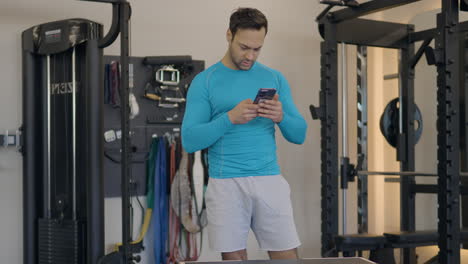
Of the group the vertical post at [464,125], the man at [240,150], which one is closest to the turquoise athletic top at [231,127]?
the man at [240,150]

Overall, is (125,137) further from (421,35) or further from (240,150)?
(421,35)

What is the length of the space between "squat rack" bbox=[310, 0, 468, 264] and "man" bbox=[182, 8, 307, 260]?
3.11 ft

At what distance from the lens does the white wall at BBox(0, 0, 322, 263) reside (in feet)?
12.6

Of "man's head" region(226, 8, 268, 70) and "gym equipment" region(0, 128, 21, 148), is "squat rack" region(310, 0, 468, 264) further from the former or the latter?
"gym equipment" region(0, 128, 21, 148)

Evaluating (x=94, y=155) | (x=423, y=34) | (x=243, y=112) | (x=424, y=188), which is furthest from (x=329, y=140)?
(x=243, y=112)

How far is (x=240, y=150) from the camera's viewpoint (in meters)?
2.09

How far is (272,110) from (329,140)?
1879 millimetres

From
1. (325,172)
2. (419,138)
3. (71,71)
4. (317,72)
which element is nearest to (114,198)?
(71,71)

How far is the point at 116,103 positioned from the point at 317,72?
5.45 ft

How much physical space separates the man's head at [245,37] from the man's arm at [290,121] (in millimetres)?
187

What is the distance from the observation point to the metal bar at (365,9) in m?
3.42

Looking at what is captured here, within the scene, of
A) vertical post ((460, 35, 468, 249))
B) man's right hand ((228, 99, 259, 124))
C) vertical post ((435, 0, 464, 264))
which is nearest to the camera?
man's right hand ((228, 99, 259, 124))

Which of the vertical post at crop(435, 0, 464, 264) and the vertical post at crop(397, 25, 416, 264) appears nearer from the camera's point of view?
the vertical post at crop(435, 0, 464, 264)

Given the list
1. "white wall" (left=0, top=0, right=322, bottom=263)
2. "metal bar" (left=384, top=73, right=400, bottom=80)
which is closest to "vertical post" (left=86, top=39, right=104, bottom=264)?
"white wall" (left=0, top=0, right=322, bottom=263)
